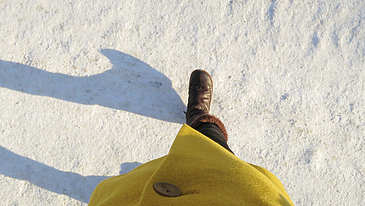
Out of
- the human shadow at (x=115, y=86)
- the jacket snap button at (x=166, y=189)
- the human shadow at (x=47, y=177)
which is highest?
the jacket snap button at (x=166, y=189)

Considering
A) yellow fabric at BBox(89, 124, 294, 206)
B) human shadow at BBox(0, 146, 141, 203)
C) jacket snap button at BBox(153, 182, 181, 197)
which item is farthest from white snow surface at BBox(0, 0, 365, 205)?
jacket snap button at BBox(153, 182, 181, 197)

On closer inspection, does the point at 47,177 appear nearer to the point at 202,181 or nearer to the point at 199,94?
the point at 199,94

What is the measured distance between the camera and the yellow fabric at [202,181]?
732mm

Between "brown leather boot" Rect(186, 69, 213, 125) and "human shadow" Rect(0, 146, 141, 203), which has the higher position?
"brown leather boot" Rect(186, 69, 213, 125)

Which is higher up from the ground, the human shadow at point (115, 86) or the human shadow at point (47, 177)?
the human shadow at point (115, 86)

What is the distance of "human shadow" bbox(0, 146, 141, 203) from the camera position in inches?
71.5

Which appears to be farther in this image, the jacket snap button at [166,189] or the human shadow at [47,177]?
the human shadow at [47,177]

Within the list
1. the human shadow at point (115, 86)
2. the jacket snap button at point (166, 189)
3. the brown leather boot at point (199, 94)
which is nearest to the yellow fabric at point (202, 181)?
the jacket snap button at point (166, 189)

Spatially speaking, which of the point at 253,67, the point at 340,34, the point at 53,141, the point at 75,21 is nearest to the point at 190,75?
the point at 253,67

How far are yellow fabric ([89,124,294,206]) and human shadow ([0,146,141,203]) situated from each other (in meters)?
1.05

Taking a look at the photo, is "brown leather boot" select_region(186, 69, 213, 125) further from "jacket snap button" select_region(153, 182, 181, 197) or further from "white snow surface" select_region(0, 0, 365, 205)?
"jacket snap button" select_region(153, 182, 181, 197)

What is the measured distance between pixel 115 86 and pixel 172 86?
1.59 ft

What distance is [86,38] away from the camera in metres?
1.94

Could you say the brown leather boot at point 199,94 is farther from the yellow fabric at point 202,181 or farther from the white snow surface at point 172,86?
the yellow fabric at point 202,181
